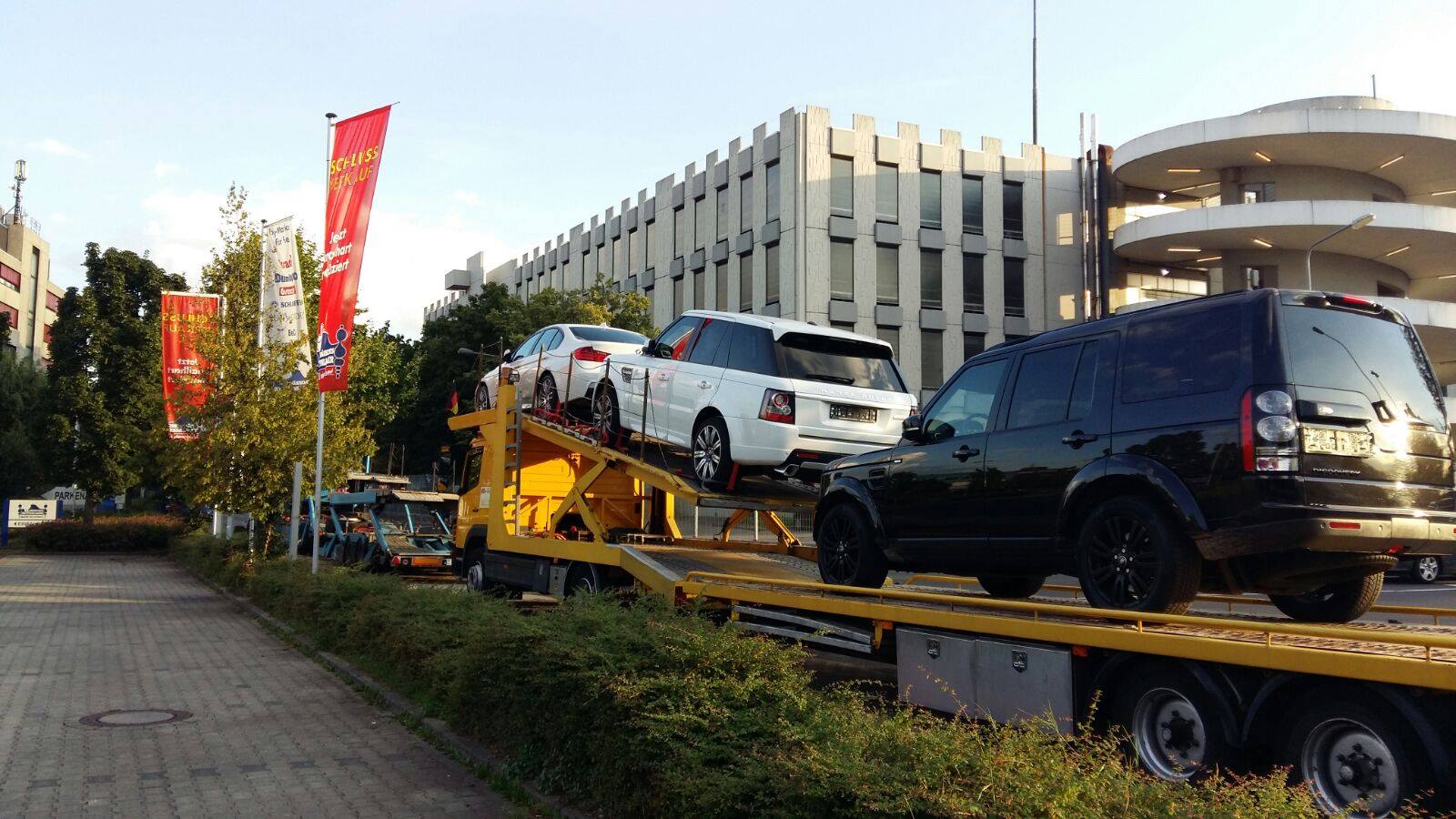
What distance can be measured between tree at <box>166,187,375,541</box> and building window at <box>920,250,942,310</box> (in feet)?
76.5

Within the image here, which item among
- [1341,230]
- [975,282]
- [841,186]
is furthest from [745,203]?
[1341,230]

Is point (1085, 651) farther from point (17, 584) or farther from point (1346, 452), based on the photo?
point (17, 584)

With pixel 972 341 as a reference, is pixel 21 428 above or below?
below

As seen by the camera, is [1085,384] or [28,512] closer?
[1085,384]

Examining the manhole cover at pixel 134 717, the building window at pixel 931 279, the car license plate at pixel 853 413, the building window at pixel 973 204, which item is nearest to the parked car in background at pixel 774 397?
the car license plate at pixel 853 413

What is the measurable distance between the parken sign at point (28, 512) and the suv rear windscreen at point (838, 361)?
39.2 metres

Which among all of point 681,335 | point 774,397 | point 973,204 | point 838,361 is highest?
point 973,204

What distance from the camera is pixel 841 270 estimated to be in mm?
38375

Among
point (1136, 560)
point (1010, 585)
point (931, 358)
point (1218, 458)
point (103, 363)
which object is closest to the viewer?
point (1218, 458)

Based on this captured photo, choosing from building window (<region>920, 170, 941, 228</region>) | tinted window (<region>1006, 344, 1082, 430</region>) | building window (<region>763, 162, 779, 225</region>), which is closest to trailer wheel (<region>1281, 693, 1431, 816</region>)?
tinted window (<region>1006, 344, 1082, 430</region>)

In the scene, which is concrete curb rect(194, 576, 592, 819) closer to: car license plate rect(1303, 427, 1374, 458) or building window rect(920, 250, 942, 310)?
car license plate rect(1303, 427, 1374, 458)

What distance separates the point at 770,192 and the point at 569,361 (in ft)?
89.3

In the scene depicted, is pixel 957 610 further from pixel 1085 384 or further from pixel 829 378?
pixel 829 378

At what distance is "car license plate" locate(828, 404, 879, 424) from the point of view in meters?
9.76
